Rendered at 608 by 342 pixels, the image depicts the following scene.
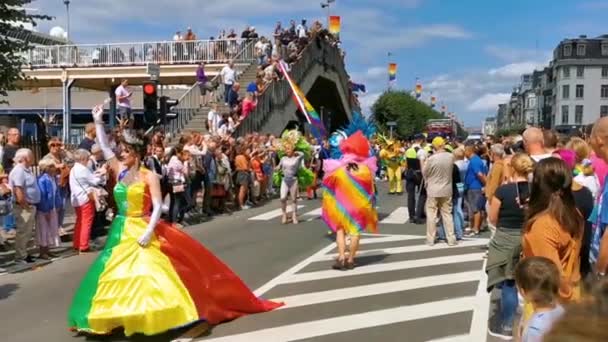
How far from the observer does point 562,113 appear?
114 m

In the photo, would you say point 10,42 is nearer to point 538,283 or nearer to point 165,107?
point 165,107

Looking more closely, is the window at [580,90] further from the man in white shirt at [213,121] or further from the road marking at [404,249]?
the road marking at [404,249]

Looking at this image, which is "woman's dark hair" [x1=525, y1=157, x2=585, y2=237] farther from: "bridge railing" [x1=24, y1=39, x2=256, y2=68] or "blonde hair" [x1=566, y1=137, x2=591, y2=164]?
"bridge railing" [x1=24, y1=39, x2=256, y2=68]

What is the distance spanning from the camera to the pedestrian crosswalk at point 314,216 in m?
15.6

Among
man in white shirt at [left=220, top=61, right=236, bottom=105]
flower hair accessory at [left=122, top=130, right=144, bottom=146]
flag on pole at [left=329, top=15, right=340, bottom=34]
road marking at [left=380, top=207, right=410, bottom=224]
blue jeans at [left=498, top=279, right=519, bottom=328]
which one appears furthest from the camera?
flag on pole at [left=329, top=15, right=340, bottom=34]

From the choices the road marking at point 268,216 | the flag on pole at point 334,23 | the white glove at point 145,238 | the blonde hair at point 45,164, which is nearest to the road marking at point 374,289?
the white glove at point 145,238

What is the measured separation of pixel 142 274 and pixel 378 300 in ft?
9.92

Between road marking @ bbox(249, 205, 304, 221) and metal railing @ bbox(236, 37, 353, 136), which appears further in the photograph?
metal railing @ bbox(236, 37, 353, 136)

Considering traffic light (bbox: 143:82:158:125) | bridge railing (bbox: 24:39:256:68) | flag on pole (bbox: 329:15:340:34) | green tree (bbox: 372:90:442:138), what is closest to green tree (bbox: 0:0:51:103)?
traffic light (bbox: 143:82:158:125)

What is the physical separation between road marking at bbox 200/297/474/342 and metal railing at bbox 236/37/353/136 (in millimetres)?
15509

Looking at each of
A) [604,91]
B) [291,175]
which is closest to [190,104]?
[291,175]

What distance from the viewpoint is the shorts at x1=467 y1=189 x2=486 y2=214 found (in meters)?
12.9

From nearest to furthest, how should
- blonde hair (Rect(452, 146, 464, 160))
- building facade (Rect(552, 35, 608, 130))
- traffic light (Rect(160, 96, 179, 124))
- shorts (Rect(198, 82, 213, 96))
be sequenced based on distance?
blonde hair (Rect(452, 146, 464, 160)) → traffic light (Rect(160, 96, 179, 124)) → shorts (Rect(198, 82, 213, 96)) → building facade (Rect(552, 35, 608, 130))

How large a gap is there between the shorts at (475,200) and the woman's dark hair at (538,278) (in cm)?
935
